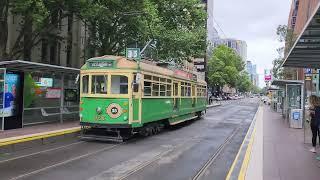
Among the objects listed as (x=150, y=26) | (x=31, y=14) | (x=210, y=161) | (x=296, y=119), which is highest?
(x=150, y=26)

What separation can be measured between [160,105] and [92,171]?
921 centimetres

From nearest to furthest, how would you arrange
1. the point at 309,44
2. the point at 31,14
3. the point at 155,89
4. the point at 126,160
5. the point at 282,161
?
the point at 126,160 < the point at 282,161 < the point at 309,44 < the point at 155,89 < the point at 31,14

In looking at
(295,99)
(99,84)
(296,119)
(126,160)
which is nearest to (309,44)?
(126,160)

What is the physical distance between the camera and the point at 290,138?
19406 mm

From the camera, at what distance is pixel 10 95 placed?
59.1ft

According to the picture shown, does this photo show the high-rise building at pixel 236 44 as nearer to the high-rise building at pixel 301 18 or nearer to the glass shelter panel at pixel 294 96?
the high-rise building at pixel 301 18

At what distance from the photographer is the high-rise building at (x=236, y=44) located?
450 feet

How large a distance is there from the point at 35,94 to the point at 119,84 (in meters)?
5.13

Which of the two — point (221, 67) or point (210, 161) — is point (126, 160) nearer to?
point (210, 161)

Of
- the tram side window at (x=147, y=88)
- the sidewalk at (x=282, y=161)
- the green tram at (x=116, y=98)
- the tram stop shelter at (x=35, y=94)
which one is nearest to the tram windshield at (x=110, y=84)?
the green tram at (x=116, y=98)

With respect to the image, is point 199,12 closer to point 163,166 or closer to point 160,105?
point 160,105

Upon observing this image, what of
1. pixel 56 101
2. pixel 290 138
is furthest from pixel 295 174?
pixel 56 101

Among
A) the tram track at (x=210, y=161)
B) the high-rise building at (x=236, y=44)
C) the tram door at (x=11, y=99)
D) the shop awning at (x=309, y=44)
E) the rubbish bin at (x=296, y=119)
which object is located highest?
the high-rise building at (x=236, y=44)

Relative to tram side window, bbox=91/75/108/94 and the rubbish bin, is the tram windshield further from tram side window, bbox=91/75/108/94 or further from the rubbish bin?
the rubbish bin
